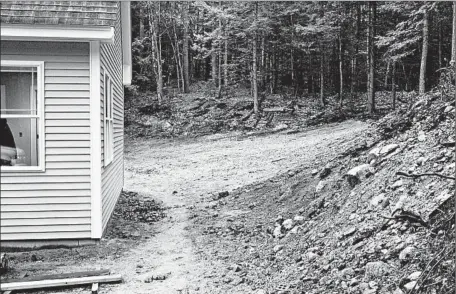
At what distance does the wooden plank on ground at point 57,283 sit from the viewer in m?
4.30

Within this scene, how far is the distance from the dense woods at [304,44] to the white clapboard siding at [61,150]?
6904 millimetres

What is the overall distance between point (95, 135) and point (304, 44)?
809 centimetres

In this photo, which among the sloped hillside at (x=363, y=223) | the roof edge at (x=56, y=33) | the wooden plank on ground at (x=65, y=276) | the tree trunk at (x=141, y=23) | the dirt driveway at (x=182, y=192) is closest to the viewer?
the sloped hillside at (x=363, y=223)

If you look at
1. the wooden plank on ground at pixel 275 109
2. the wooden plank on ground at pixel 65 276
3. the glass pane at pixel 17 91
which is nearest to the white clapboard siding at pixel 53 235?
the wooden plank on ground at pixel 65 276

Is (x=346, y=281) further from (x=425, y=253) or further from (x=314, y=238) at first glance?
(x=314, y=238)

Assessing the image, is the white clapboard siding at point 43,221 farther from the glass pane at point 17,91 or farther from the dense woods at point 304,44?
the dense woods at point 304,44

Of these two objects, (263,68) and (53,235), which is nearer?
(53,235)

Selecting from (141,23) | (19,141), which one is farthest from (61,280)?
(141,23)

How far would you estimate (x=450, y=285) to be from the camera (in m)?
3.29

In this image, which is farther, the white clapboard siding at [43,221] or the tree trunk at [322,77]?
the tree trunk at [322,77]

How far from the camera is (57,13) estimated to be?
494cm

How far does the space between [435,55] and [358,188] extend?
662cm

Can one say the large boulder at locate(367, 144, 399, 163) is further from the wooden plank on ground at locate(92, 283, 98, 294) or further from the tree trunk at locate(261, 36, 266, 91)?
the tree trunk at locate(261, 36, 266, 91)

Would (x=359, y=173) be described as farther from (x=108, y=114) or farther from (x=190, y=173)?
(x=190, y=173)
